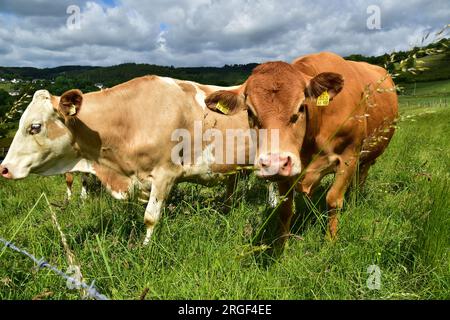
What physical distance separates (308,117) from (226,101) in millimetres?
819

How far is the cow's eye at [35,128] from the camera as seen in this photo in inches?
197

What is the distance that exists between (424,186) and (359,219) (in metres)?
0.98

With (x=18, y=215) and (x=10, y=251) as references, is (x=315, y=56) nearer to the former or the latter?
(x=10, y=251)

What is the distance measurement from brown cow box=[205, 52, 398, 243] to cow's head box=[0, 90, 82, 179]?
2.15m

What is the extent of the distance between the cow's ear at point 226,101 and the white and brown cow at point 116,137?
4.04 feet

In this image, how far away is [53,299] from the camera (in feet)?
8.48

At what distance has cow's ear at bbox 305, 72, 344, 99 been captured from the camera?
11.6ft

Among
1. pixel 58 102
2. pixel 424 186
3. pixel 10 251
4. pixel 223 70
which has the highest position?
pixel 223 70

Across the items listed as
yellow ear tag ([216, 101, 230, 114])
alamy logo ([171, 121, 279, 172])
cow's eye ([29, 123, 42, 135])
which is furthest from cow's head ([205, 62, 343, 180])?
cow's eye ([29, 123, 42, 135])

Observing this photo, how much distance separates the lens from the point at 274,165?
290 centimetres

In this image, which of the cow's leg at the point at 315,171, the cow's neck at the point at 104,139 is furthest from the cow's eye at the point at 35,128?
the cow's leg at the point at 315,171

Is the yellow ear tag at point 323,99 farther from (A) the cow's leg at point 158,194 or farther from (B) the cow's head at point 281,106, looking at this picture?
(A) the cow's leg at point 158,194
